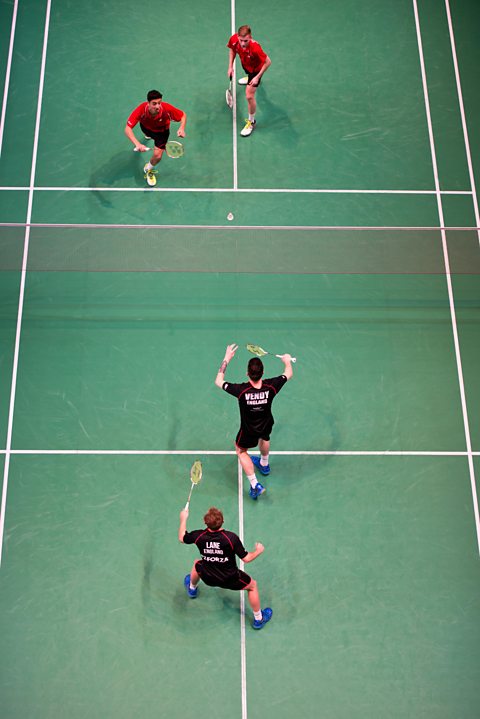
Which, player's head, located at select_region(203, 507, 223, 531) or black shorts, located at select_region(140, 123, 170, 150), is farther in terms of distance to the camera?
black shorts, located at select_region(140, 123, 170, 150)

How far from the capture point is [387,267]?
10867 millimetres

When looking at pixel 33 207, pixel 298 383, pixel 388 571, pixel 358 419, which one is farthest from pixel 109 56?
pixel 388 571

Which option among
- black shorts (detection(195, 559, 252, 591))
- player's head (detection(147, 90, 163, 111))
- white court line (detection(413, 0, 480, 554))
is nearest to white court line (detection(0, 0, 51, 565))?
player's head (detection(147, 90, 163, 111))

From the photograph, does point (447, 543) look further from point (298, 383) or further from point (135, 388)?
point (135, 388)

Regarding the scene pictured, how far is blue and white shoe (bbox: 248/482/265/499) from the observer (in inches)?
382

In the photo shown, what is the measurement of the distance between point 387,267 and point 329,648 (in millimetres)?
5144

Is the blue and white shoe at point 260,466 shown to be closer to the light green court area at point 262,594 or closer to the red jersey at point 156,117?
the light green court area at point 262,594

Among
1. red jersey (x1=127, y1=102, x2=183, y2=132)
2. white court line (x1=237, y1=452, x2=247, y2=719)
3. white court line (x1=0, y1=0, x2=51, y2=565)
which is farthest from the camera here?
red jersey (x1=127, y1=102, x2=183, y2=132)

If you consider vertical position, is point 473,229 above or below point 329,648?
above

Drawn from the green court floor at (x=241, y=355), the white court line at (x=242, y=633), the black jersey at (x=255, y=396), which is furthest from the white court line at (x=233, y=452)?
the black jersey at (x=255, y=396)

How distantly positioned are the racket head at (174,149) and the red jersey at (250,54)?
1647 mm

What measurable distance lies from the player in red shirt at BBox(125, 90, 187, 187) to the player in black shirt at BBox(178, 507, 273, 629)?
18.1 feet

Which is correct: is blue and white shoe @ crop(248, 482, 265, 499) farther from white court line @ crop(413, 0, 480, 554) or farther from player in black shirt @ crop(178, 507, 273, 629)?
white court line @ crop(413, 0, 480, 554)

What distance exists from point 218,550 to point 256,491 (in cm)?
159
